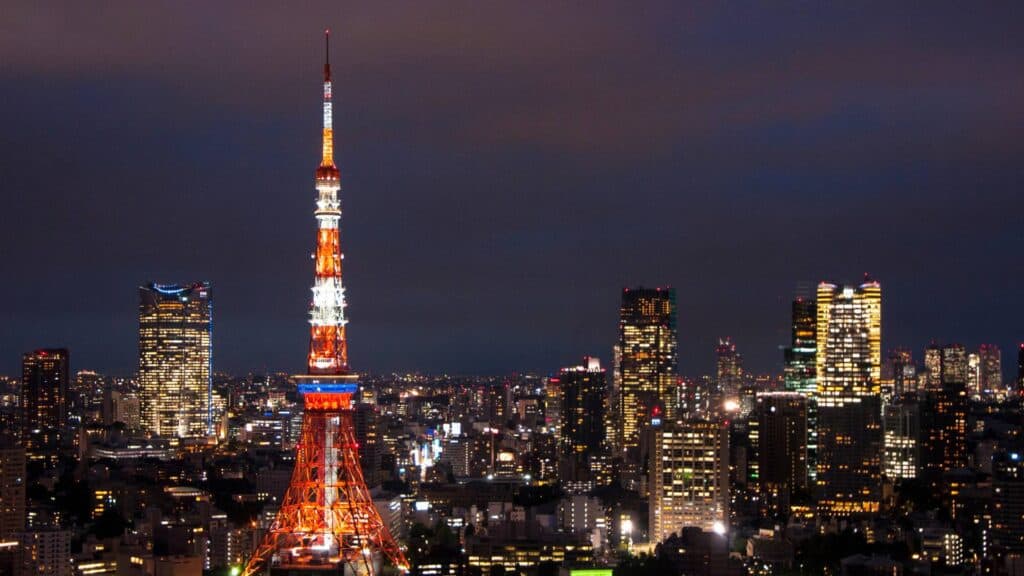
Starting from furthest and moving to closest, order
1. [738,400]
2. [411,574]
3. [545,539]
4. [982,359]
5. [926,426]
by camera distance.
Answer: [982,359] → [738,400] → [926,426] → [545,539] → [411,574]

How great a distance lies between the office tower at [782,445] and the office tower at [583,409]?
7598mm

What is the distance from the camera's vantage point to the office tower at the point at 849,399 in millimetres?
46375

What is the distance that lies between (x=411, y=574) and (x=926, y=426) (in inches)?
1114

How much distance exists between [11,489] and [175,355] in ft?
106

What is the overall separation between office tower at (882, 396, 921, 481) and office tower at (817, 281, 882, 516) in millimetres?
491

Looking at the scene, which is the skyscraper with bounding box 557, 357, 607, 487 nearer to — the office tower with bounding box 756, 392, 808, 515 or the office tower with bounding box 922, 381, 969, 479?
the office tower with bounding box 756, 392, 808, 515

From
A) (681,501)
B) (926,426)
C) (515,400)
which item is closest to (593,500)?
(681,501)

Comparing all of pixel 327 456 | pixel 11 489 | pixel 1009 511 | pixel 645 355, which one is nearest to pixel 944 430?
pixel 645 355

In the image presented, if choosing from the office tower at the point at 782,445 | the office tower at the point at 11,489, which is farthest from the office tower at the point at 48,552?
the office tower at the point at 782,445

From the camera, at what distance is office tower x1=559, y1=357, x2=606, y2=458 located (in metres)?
57.7

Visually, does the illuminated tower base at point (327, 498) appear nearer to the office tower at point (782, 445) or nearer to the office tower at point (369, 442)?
the office tower at point (369, 442)

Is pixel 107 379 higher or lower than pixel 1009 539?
higher

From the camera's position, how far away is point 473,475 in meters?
55.4

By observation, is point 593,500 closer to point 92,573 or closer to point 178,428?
point 92,573
